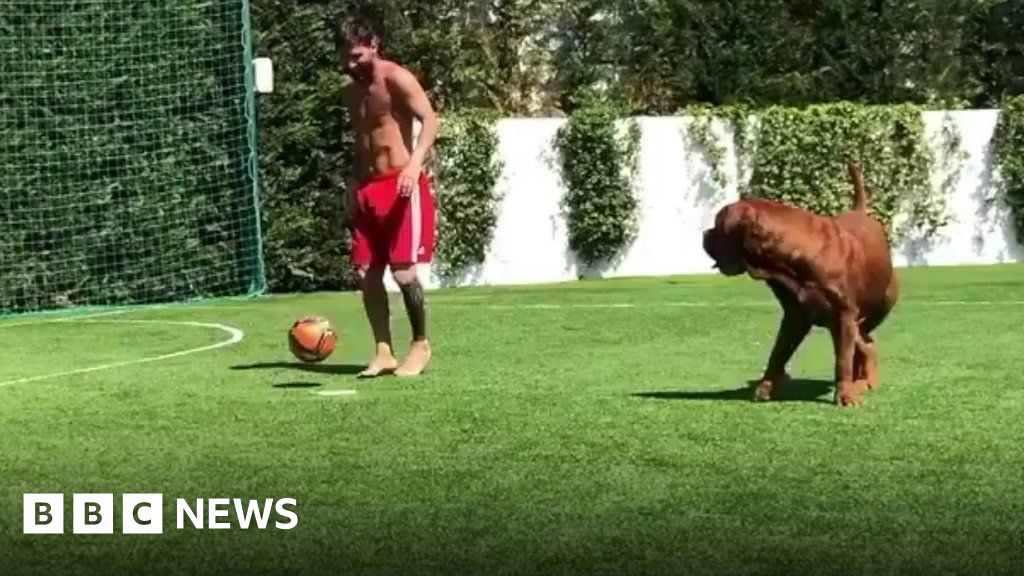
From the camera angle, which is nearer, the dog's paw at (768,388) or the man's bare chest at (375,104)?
the dog's paw at (768,388)

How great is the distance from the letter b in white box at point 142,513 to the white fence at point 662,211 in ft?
44.9

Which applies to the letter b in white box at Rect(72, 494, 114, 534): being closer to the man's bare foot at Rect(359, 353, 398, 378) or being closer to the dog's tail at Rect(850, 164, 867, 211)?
the man's bare foot at Rect(359, 353, 398, 378)

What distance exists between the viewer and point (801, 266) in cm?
743

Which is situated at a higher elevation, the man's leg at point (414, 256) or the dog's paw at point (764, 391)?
the man's leg at point (414, 256)

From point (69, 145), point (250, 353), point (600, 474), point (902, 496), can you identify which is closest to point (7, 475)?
point (600, 474)

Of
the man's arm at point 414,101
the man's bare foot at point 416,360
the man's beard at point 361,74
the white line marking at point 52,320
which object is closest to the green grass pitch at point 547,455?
the man's bare foot at point 416,360

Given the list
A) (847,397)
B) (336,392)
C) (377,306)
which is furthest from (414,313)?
(847,397)

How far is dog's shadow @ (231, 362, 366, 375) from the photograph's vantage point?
966cm

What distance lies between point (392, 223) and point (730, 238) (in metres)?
2.38

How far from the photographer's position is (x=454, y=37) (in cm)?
2038

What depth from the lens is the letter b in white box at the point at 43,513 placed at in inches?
207

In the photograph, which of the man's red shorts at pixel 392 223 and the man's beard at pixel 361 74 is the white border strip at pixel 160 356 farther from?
the man's beard at pixel 361 74

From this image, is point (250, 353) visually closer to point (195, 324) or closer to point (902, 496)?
point (195, 324)

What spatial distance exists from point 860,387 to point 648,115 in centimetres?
1379
